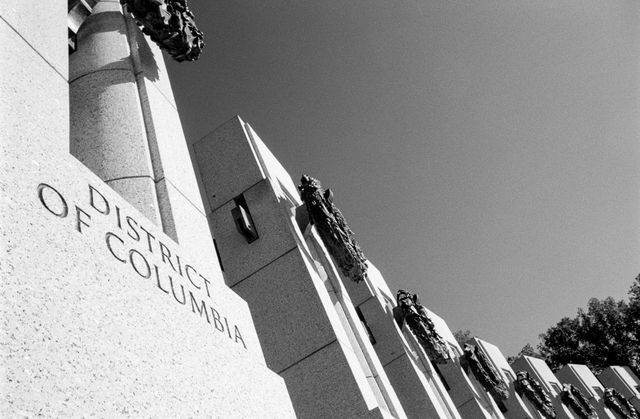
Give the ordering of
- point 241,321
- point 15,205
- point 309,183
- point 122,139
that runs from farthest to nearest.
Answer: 1. point 309,183
2. point 122,139
3. point 241,321
4. point 15,205

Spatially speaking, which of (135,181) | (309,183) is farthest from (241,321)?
(309,183)

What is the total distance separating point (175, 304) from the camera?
9.71ft

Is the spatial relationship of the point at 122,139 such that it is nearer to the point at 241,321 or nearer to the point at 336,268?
the point at 241,321

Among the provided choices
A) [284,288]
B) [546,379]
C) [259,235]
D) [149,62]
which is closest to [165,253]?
[149,62]

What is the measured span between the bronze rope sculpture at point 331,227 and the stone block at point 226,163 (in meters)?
0.79

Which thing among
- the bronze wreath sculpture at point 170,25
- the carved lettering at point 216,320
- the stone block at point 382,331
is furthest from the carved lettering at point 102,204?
the stone block at point 382,331

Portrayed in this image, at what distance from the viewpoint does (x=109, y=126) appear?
4.49 metres

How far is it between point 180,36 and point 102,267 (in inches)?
166

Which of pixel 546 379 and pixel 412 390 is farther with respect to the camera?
pixel 546 379

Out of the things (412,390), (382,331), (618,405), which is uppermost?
(618,405)

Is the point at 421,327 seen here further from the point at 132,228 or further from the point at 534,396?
the point at 534,396

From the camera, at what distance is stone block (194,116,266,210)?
8336 millimetres

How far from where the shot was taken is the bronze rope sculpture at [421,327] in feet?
39.9

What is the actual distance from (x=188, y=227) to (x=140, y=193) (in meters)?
0.44
